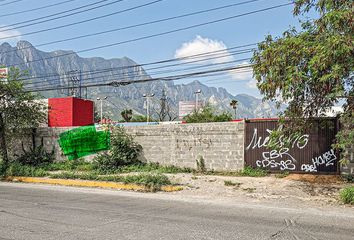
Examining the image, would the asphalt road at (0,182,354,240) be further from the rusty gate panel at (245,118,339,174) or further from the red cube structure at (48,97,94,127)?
the red cube structure at (48,97,94,127)

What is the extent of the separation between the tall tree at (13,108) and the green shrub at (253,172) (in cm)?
1170

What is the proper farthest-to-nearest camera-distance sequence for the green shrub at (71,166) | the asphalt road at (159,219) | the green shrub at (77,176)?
1. the green shrub at (71,166)
2. the green shrub at (77,176)
3. the asphalt road at (159,219)

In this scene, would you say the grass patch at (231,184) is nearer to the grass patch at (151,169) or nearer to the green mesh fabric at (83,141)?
the grass patch at (151,169)

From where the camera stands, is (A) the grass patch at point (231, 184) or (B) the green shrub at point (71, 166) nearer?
(A) the grass patch at point (231, 184)

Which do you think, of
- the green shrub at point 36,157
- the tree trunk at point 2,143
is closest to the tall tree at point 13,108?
the tree trunk at point 2,143

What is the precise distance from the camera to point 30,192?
1173 centimetres

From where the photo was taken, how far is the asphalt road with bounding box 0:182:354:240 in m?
6.20

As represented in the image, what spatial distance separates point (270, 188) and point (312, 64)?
15.0 feet

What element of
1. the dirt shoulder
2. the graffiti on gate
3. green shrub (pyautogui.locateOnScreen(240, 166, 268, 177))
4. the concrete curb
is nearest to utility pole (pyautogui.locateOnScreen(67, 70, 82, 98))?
the concrete curb

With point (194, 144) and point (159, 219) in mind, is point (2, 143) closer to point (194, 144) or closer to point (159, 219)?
point (194, 144)

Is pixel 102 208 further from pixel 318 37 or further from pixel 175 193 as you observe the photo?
pixel 318 37

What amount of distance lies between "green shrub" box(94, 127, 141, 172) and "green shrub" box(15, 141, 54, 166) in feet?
13.2

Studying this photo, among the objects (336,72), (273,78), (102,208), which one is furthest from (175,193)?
(336,72)

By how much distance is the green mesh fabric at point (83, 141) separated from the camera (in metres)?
18.0
